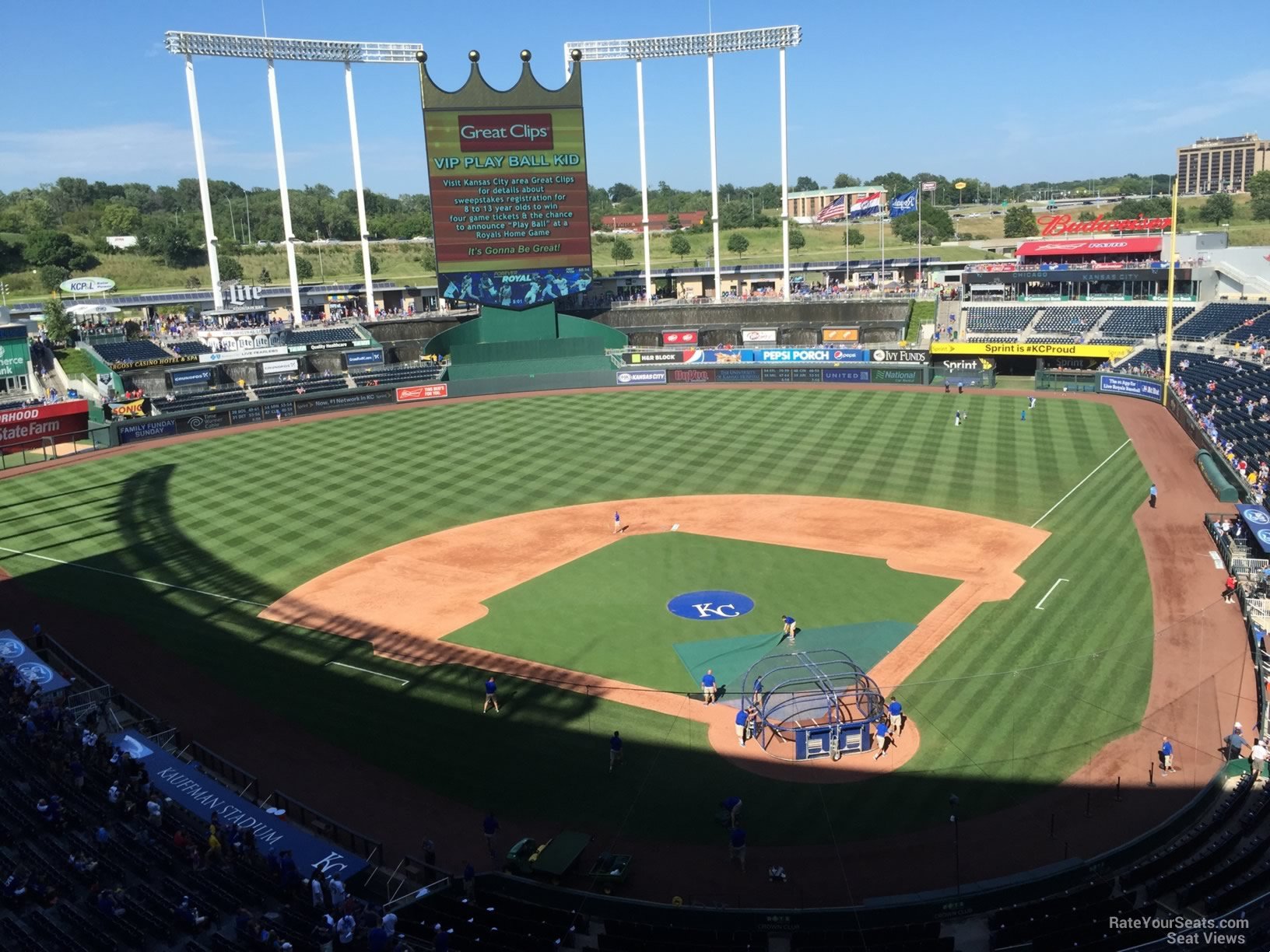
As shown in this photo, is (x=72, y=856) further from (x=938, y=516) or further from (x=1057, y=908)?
(x=938, y=516)

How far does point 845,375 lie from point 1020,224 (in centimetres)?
5876

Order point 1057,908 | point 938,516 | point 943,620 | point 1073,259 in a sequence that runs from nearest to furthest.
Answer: point 1057,908 → point 943,620 → point 938,516 → point 1073,259

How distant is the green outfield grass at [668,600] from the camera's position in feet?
84.8

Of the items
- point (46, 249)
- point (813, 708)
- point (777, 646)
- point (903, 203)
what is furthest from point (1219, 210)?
point (46, 249)

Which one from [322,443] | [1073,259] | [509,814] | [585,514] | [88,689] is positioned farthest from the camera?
[1073,259]

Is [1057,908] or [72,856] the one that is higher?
[72,856]

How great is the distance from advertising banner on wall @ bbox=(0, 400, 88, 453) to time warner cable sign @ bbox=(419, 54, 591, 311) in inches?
998

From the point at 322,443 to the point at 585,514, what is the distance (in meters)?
21.2

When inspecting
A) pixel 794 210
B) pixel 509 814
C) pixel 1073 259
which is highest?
pixel 794 210

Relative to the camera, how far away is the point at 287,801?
19703 millimetres

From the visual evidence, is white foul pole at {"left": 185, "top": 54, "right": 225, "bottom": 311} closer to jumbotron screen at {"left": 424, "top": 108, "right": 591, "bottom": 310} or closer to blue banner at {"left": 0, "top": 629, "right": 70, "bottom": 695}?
jumbotron screen at {"left": 424, "top": 108, "right": 591, "bottom": 310}

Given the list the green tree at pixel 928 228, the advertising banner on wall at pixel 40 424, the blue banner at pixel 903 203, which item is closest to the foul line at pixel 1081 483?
the blue banner at pixel 903 203

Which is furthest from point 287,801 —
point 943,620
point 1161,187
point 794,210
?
point 1161,187

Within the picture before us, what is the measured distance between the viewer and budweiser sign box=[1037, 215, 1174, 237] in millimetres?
77188
